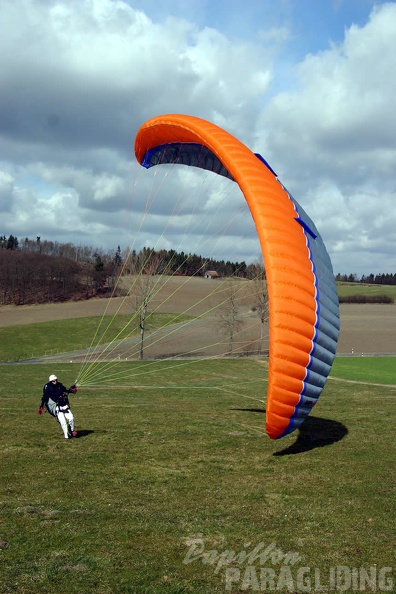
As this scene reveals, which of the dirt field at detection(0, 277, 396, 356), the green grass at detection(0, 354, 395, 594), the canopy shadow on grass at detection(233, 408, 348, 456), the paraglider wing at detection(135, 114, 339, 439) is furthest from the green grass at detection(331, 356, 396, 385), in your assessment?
the paraglider wing at detection(135, 114, 339, 439)

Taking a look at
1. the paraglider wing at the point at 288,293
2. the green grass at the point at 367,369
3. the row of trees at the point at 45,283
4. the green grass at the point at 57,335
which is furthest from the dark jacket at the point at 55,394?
the row of trees at the point at 45,283

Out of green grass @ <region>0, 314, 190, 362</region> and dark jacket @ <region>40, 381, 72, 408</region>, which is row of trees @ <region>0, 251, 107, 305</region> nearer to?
green grass @ <region>0, 314, 190, 362</region>

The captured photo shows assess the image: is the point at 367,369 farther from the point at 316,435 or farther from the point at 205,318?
the point at 316,435

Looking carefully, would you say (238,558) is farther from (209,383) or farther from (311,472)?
(209,383)

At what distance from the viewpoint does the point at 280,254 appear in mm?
8297

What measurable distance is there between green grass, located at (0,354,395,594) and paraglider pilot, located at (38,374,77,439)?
1.28 ft

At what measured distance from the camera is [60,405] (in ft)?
36.5

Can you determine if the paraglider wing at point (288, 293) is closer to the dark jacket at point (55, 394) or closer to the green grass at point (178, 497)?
the green grass at point (178, 497)

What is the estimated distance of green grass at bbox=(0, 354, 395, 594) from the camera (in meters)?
5.73

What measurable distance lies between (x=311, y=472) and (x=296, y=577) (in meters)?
3.88

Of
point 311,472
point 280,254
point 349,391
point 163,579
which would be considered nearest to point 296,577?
point 163,579

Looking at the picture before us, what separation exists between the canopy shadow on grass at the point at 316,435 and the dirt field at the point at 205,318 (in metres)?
28.8

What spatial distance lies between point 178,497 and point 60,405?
4271mm

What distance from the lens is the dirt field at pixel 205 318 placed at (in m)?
51.5
